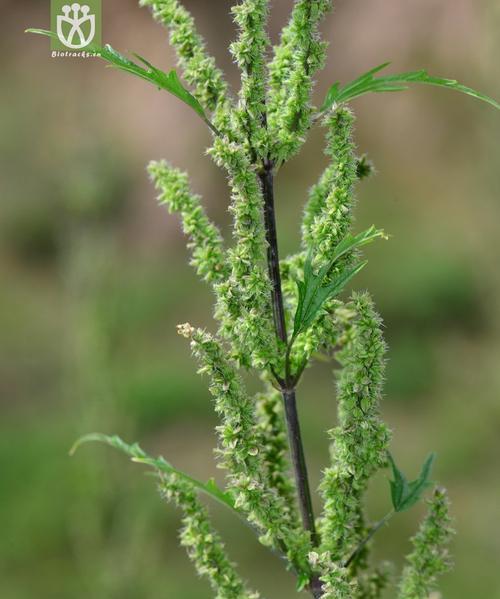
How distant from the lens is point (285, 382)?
2328mm

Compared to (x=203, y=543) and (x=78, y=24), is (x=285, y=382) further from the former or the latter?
(x=78, y=24)

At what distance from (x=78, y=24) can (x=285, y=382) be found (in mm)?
1910

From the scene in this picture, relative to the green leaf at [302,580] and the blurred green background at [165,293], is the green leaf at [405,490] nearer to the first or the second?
the green leaf at [302,580]

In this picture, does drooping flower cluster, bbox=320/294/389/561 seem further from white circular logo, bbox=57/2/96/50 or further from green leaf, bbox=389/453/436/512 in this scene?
white circular logo, bbox=57/2/96/50

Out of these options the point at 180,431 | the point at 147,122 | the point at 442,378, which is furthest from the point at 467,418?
the point at 147,122

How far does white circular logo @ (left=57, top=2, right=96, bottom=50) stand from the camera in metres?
3.57

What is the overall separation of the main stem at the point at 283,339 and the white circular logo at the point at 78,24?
5.19ft

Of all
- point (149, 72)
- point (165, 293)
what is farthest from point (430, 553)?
point (165, 293)

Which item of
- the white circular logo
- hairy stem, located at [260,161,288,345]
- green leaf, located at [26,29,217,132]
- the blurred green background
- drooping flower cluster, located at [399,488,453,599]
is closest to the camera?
green leaf, located at [26,29,217,132]

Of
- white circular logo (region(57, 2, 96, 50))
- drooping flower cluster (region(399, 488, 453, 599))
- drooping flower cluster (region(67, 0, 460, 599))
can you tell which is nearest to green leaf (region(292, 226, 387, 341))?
drooping flower cluster (region(67, 0, 460, 599))

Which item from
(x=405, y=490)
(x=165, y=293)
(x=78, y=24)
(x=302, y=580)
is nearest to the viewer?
(x=302, y=580)

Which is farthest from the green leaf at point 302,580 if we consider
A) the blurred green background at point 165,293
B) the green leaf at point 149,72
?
the blurred green background at point 165,293

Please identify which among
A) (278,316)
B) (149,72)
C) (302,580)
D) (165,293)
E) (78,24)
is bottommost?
(302,580)

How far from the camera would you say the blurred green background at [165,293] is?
687 cm
